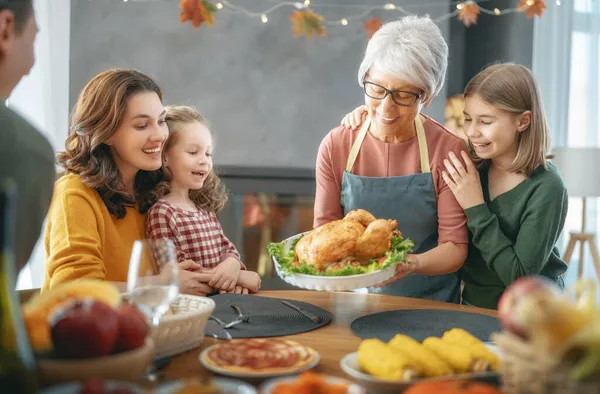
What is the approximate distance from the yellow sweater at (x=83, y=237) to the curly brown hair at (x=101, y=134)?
4cm

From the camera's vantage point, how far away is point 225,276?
7.13ft

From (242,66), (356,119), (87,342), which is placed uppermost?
(242,66)

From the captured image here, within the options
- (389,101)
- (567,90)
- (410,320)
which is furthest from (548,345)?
(567,90)

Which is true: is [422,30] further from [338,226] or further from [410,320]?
[410,320]

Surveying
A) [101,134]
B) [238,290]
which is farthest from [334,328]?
[101,134]

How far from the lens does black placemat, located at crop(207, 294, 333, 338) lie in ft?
5.43

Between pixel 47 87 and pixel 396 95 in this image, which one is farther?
pixel 47 87

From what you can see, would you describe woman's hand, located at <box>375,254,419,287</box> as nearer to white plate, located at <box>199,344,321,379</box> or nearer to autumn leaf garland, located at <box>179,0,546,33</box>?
white plate, located at <box>199,344,321,379</box>

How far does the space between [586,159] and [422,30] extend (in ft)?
7.91

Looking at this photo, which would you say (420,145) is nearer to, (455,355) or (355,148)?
(355,148)

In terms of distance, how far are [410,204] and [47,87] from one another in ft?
8.18

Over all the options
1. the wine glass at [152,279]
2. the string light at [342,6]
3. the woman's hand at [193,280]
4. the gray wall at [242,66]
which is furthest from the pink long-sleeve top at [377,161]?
the string light at [342,6]

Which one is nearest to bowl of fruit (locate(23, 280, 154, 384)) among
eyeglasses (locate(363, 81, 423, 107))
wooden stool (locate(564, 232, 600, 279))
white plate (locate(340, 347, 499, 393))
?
white plate (locate(340, 347, 499, 393))

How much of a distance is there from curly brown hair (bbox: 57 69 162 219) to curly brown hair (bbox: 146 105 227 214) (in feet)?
0.58
